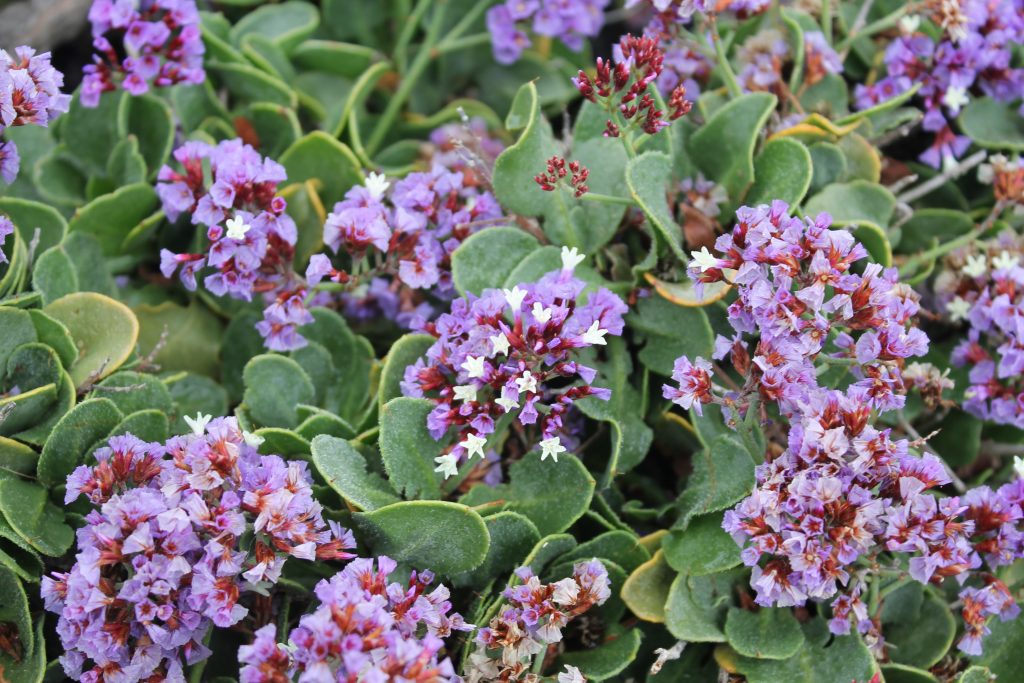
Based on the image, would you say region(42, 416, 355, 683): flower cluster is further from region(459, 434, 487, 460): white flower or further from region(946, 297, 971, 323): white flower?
region(946, 297, 971, 323): white flower

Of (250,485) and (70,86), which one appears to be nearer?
(250,485)

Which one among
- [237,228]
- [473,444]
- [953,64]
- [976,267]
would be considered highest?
[953,64]

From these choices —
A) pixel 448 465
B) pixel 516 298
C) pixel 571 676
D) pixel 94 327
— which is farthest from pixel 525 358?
pixel 94 327

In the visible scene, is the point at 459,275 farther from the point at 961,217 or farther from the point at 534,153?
the point at 961,217

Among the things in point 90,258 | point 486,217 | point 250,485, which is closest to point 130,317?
point 90,258

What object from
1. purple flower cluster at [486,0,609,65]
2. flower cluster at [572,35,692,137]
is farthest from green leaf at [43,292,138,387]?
purple flower cluster at [486,0,609,65]

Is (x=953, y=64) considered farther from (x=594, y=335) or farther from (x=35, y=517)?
(x=35, y=517)
